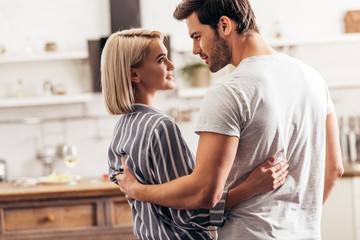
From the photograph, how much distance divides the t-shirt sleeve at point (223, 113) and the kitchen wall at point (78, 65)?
10.2ft

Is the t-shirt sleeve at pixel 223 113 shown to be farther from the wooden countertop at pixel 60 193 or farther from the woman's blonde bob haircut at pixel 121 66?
the wooden countertop at pixel 60 193

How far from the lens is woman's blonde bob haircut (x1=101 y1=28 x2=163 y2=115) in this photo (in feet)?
4.92

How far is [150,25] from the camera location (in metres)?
4.32

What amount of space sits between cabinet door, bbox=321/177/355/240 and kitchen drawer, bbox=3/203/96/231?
1713 mm

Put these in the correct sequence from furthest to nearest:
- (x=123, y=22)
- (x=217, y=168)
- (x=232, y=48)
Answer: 1. (x=123, y=22)
2. (x=232, y=48)
3. (x=217, y=168)

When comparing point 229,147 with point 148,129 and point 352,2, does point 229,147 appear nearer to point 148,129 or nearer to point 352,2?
point 148,129

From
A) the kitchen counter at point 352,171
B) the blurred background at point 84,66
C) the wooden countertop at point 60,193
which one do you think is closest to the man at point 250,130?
the wooden countertop at point 60,193

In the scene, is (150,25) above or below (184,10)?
above

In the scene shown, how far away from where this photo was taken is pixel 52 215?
11.2ft

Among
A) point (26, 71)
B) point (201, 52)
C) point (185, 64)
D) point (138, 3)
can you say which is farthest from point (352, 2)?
point (201, 52)

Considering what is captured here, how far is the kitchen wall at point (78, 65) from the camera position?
14.1ft

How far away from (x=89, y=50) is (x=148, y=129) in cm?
293

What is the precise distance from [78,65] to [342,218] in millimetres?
2519

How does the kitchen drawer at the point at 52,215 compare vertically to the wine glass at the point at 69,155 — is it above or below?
below
